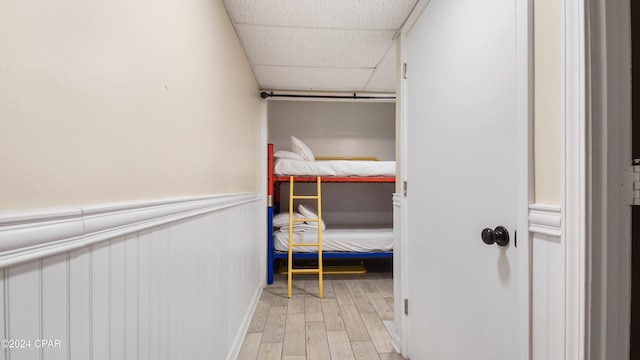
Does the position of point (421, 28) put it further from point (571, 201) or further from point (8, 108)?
point (8, 108)

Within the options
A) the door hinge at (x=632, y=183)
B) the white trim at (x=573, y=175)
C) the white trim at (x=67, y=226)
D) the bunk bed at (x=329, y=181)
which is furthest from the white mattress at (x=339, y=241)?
the door hinge at (x=632, y=183)

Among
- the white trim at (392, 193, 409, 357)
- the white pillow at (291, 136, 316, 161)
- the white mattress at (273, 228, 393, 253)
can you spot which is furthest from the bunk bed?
the white trim at (392, 193, 409, 357)

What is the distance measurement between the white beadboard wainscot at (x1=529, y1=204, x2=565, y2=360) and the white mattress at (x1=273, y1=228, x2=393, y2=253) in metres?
2.25

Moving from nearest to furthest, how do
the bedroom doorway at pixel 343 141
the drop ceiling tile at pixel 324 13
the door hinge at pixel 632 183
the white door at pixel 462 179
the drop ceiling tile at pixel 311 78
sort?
the door hinge at pixel 632 183 → the white door at pixel 462 179 → the drop ceiling tile at pixel 324 13 → the drop ceiling tile at pixel 311 78 → the bedroom doorway at pixel 343 141

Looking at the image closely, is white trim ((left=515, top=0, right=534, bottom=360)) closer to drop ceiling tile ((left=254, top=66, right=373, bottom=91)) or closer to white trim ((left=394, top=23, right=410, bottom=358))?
white trim ((left=394, top=23, right=410, bottom=358))

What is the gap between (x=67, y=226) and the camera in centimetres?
48

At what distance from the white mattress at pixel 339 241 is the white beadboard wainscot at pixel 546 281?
2253mm

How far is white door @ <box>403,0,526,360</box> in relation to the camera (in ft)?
2.93

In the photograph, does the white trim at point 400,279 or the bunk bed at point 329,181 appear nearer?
the white trim at point 400,279

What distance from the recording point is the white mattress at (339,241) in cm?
294

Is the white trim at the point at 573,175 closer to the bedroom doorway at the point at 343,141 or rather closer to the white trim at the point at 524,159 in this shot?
the white trim at the point at 524,159

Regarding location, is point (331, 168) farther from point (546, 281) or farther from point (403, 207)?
point (546, 281)

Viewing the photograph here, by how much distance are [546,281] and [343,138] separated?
10.8 feet

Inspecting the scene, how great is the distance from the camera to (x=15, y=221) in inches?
15.6
